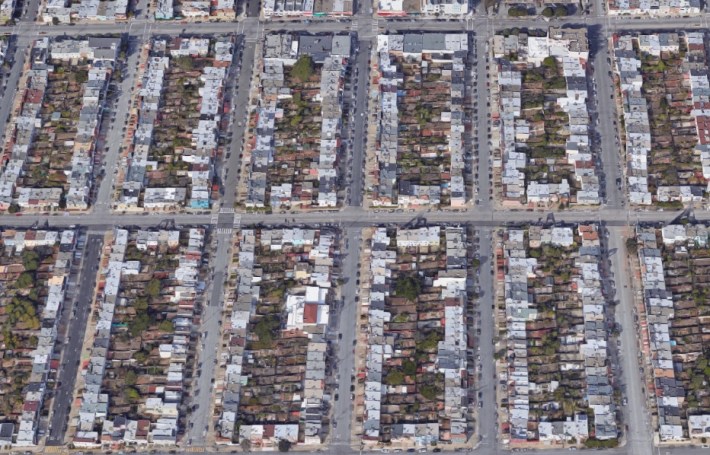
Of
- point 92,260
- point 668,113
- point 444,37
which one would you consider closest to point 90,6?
point 92,260

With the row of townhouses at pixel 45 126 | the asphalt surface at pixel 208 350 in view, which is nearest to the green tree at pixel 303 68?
the asphalt surface at pixel 208 350

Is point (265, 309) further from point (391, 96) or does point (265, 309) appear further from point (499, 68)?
point (499, 68)

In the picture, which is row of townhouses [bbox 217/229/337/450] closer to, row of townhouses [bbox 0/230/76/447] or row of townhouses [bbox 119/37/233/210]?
row of townhouses [bbox 119/37/233/210]

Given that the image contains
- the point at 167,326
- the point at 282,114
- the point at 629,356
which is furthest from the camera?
the point at 282,114

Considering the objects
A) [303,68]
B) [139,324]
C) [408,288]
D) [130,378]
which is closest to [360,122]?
[303,68]

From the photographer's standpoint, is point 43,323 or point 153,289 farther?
point 153,289

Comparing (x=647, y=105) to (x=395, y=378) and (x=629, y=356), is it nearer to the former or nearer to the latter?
(x=629, y=356)
